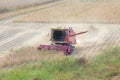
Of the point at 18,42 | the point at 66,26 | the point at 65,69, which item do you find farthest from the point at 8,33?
the point at 65,69

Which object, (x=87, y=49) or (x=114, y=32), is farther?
(x=114, y=32)

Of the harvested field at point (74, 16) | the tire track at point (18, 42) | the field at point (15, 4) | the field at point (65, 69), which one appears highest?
the field at point (15, 4)

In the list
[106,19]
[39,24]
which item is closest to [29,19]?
[39,24]

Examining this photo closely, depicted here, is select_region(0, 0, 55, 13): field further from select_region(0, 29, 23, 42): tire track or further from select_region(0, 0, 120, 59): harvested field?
select_region(0, 29, 23, 42): tire track

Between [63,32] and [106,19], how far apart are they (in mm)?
8598

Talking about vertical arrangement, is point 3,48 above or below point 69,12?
below

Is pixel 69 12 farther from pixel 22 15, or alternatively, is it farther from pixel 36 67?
pixel 36 67

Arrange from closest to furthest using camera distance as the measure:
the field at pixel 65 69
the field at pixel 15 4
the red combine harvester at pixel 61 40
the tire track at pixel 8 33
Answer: the field at pixel 65 69 < the red combine harvester at pixel 61 40 < the tire track at pixel 8 33 < the field at pixel 15 4

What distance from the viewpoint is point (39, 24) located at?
2133 centimetres

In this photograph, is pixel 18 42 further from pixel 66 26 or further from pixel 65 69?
pixel 65 69

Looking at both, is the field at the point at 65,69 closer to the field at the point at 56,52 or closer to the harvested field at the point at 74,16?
the field at the point at 56,52

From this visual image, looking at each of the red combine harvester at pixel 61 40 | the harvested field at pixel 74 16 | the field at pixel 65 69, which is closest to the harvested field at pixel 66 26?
the harvested field at pixel 74 16

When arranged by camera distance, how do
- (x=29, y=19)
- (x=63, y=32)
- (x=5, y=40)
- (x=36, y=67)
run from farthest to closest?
(x=29, y=19) → (x=5, y=40) → (x=63, y=32) → (x=36, y=67)

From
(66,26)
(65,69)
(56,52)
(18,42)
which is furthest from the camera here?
(66,26)
